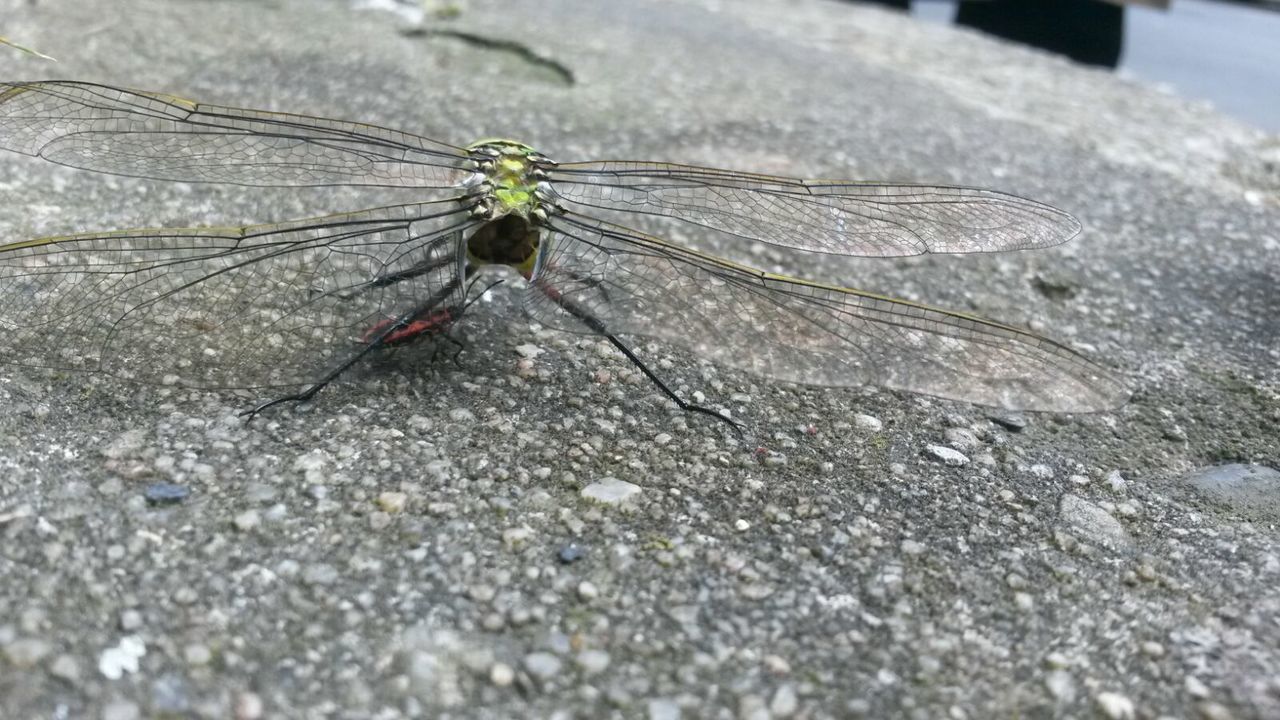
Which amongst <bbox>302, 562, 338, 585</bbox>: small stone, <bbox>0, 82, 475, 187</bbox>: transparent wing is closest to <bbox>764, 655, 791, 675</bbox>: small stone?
<bbox>302, 562, 338, 585</bbox>: small stone

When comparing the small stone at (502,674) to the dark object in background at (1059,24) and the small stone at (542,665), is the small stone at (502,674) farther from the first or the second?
the dark object in background at (1059,24)

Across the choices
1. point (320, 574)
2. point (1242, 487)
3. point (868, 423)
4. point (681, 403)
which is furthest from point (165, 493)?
point (1242, 487)

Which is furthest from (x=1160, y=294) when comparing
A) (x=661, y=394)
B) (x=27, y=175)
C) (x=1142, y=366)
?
(x=27, y=175)

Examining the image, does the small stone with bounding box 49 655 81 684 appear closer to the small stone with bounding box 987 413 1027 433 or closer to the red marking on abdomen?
the red marking on abdomen

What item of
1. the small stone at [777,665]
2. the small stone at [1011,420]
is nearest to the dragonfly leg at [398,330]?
the small stone at [777,665]

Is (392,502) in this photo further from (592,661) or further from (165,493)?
(592,661)
